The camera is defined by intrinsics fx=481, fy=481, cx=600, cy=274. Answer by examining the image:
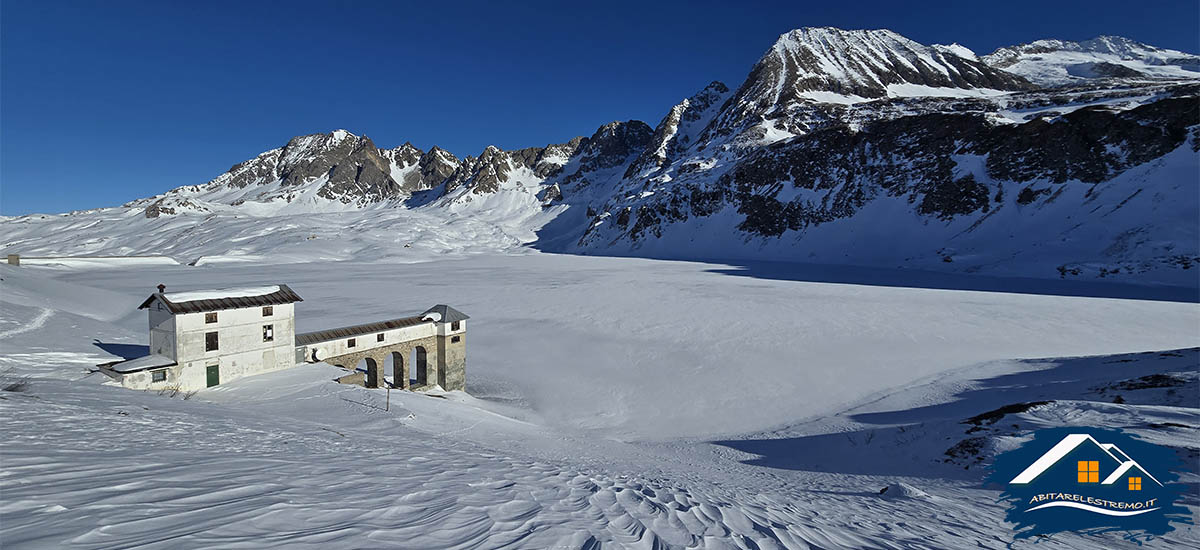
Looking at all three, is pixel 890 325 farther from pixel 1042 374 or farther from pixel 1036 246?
pixel 1036 246

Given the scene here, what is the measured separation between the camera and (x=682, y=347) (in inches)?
1030

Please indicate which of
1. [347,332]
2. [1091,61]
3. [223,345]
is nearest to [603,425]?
[347,332]

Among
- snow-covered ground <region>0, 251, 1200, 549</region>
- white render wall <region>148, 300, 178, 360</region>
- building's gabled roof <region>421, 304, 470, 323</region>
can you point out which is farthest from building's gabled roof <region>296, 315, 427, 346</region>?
white render wall <region>148, 300, 178, 360</region>

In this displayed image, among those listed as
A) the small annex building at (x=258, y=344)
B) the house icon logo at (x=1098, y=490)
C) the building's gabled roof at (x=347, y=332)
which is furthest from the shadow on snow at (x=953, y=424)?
the building's gabled roof at (x=347, y=332)

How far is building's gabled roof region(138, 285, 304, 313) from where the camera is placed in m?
17.0

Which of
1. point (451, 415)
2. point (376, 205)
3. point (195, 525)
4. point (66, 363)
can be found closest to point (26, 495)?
point (195, 525)

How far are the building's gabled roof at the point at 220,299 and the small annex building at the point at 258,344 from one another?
31 mm

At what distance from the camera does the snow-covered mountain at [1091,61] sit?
472 ft

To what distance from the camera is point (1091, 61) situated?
515 ft

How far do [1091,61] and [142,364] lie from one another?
237m

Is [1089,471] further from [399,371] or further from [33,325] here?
[33,325]

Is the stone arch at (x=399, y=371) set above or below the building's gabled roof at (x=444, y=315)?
below

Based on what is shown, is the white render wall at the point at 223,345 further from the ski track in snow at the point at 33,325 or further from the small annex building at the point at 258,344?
the ski track in snow at the point at 33,325

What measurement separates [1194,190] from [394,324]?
90.0 metres
